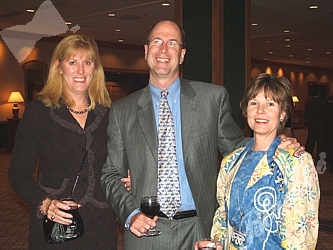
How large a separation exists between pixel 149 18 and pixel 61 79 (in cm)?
848

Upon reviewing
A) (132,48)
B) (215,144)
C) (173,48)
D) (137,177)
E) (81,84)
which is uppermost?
(132,48)

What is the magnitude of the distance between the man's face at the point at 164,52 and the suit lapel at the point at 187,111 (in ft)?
0.32

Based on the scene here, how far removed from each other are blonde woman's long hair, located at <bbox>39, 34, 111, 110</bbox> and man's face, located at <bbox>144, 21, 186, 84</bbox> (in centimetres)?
35

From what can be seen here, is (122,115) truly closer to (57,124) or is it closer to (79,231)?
(57,124)

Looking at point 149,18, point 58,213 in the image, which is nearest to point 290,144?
point 58,213

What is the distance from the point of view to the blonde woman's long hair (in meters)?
2.43

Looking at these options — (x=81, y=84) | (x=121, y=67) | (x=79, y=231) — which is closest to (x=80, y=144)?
(x=81, y=84)

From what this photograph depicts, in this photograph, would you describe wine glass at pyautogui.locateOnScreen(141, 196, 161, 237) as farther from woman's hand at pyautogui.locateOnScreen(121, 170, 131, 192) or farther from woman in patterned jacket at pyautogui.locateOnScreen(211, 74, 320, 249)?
woman's hand at pyautogui.locateOnScreen(121, 170, 131, 192)

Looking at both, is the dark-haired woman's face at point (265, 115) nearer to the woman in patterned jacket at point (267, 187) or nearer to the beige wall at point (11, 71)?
the woman in patterned jacket at point (267, 187)

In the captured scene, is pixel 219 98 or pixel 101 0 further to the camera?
pixel 101 0

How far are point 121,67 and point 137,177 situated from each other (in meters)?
14.8

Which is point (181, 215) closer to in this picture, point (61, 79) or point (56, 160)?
point (56, 160)

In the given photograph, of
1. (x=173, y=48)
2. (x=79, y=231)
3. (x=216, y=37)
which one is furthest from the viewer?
(x=216, y=37)

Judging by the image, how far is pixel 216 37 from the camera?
18.2 ft
